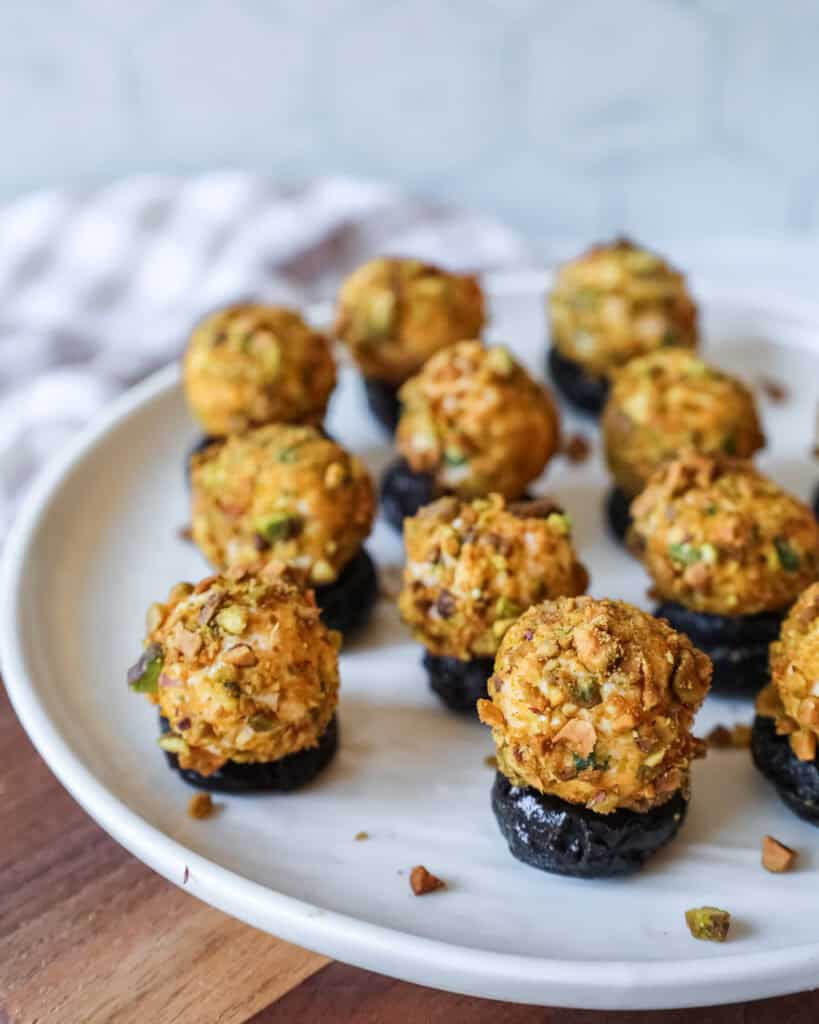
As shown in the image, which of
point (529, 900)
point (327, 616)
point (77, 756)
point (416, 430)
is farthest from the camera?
point (416, 430)

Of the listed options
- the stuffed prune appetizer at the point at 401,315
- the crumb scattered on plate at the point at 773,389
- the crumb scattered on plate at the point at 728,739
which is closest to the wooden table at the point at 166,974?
the crumb scattered on plate at the point at 728,739

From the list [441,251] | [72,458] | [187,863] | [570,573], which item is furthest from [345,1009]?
[441,251]

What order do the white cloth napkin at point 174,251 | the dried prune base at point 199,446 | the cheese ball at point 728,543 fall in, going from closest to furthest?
the cheese ball at point 728,543, the dried prune base at point 199,446, the white cloth napkin at point 174,251

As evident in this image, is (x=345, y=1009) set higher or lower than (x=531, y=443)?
lower

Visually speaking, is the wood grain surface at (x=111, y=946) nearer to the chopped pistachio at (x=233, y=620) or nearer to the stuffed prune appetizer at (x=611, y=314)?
the chopped pistachio at (x=233, y=620)

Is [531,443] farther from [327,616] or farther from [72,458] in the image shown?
[72,458]

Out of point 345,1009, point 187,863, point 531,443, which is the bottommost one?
point 345,1009
